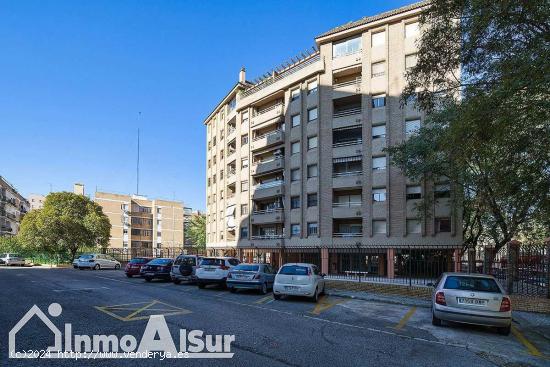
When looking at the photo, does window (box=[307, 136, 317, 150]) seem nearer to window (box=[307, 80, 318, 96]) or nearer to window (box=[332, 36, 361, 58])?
window (box=[307, 80, 318, 96])

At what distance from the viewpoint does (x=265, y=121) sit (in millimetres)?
40125

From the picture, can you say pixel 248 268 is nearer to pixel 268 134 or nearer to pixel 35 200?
pixel 268 134

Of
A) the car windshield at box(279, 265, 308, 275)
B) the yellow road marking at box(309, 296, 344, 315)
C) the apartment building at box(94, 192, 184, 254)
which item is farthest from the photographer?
the apartment building at box(94, 192, 184, 254)

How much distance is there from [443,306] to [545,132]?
15.5ft

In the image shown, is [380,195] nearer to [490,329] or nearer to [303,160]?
[303,160]

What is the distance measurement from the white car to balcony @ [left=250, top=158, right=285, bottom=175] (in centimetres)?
2263

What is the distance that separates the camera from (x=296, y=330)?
9.02m

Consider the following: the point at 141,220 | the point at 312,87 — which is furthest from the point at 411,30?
the point at 141,220

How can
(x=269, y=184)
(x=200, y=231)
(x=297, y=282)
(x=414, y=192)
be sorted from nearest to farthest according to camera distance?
1. (x=297, y=282)
2. (x=414, y=192)
3. (x=269, y=184)
4. (x=200, y=231)

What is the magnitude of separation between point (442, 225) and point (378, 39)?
1534cm

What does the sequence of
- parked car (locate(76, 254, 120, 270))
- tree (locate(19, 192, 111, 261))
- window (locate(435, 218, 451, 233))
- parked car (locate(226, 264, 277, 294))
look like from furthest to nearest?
tree (locate(19, 192, 111, 261)) < parked car (locate(76, 254, 120, 270)) < window (locate(435, 218, 451, 233)) < parked car (locate(226, 264, 277, 294))

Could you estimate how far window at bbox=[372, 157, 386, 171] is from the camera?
102ft

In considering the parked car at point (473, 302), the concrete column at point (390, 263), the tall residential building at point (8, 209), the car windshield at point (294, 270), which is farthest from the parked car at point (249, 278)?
the tall residential building at point (8, 209)

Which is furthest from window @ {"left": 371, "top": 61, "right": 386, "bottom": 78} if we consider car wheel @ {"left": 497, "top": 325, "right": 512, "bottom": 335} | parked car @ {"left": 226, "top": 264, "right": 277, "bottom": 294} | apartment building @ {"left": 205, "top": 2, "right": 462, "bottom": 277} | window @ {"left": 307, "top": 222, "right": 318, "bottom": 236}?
car wheel @ {"left": 497, "top": 325, "right": 512, "bottom": 335}
